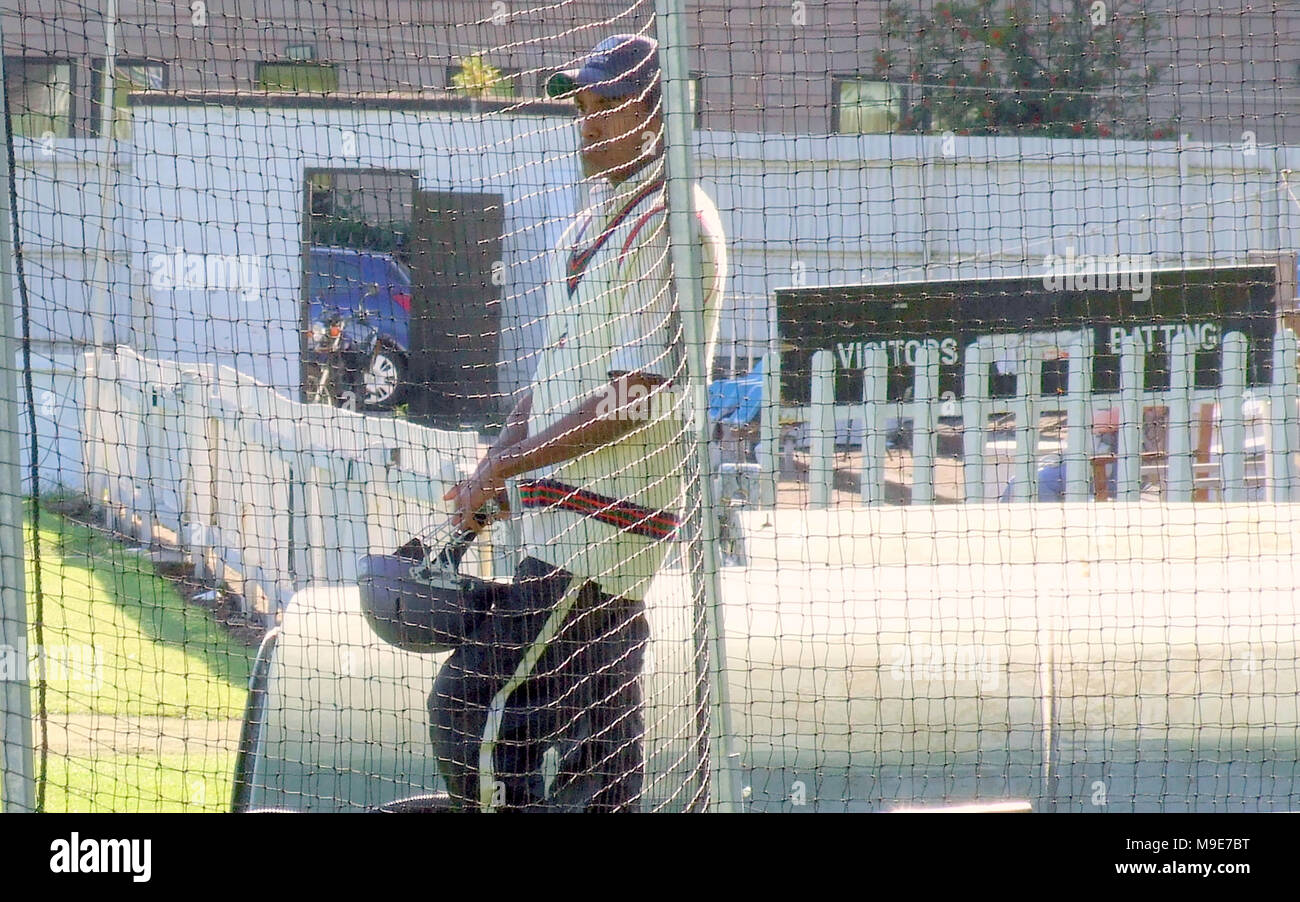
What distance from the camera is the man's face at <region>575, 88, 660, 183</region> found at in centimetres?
268

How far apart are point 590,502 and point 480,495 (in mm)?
238

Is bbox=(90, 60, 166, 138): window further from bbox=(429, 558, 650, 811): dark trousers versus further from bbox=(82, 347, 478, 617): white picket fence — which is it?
bbox=(429, 558, 650, 811): dark trousers

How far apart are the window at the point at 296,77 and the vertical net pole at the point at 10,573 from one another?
1120 millimetres

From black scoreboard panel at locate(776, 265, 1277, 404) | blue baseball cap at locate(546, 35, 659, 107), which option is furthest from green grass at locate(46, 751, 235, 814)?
black scoreboard panel at locate(776, 265, 1277, 404)

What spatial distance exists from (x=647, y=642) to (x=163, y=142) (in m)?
6.55

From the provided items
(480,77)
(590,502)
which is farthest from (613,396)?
(480,77)

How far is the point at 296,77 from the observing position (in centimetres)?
561

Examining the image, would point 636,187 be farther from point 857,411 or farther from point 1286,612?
point 857,411

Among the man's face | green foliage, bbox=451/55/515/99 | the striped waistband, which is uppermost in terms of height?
green foliage, bbox=451/55/515/99

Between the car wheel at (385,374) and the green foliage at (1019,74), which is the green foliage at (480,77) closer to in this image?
the car wheel at (385,374)

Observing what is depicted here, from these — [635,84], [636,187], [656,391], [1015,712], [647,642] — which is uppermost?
[635,84]

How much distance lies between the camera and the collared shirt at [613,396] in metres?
2.62

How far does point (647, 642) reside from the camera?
2736 mm

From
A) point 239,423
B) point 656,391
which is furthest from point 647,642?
point 239,423
